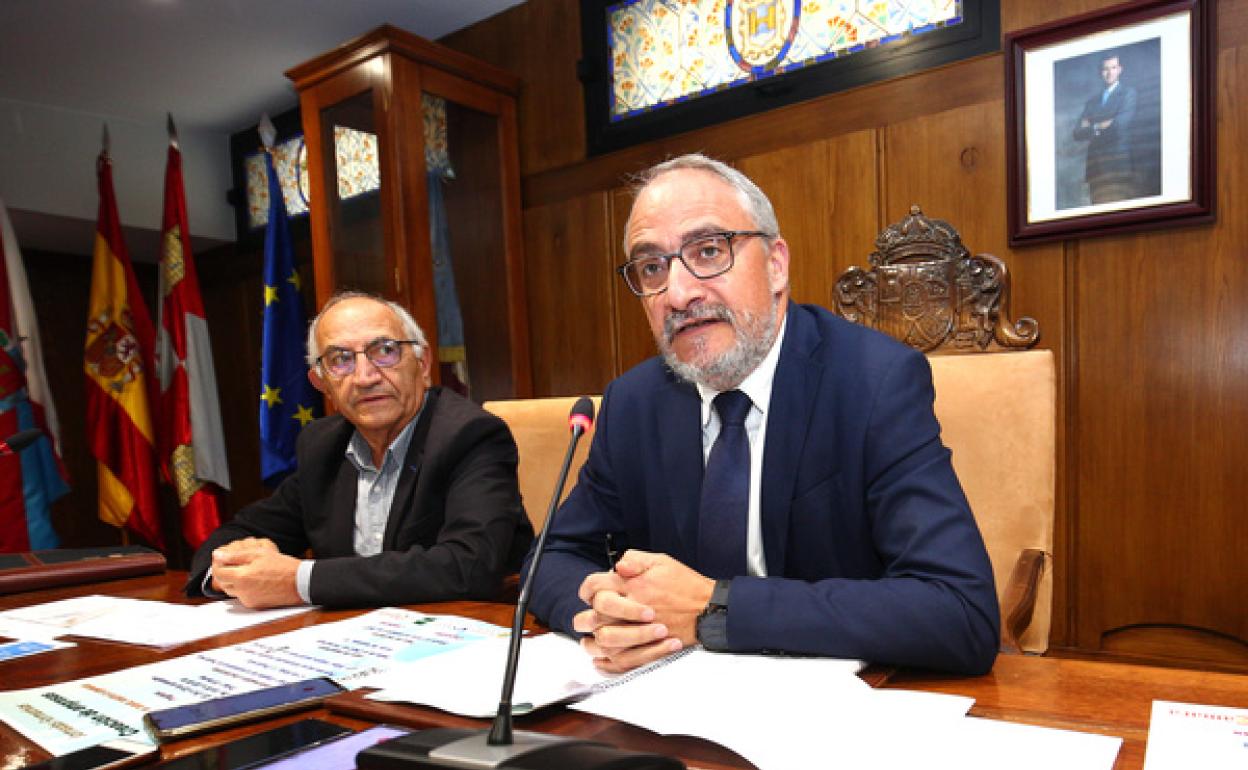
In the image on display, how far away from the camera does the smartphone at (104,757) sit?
2.32 ft

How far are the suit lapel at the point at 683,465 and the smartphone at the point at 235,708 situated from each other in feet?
1.95

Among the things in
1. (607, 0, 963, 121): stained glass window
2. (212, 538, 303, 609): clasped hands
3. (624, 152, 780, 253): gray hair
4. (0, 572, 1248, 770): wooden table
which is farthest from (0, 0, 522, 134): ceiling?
(0, 572, 1248, 770): wooden table

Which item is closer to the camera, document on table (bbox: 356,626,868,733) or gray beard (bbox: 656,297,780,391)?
document on table (bbox: 356,626,868,733)

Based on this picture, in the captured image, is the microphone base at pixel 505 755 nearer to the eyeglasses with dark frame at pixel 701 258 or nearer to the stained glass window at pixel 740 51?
the eyeglasses with dark frame at pixel 701 258

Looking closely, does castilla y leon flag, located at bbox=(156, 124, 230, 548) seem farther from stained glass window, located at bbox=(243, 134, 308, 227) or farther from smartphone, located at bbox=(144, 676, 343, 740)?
smartphone, located at bbox=(144, 676, 343, 740)

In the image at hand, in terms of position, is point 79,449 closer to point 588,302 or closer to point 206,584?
point 588,302

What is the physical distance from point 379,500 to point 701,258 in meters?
1.10

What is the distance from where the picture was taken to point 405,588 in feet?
4.58

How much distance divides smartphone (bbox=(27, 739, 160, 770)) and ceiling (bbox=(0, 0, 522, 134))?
3.77m

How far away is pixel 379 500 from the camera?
199cm

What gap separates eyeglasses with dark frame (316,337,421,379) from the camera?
199cm

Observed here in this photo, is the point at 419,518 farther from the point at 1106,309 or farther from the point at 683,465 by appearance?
the point at 1106,309

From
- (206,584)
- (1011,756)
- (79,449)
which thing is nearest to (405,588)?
(206,584)

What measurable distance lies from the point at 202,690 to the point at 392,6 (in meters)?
3.67
